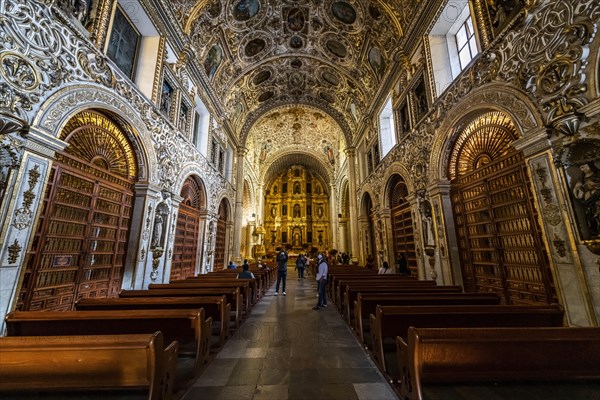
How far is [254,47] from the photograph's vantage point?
11508 mm

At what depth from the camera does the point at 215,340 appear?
3719 mm

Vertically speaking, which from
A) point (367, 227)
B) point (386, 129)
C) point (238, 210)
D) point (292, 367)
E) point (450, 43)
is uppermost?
point (450, 43)

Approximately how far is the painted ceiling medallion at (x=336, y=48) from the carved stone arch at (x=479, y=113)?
733cm

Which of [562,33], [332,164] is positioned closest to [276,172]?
[332,164]

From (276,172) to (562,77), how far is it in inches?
1067

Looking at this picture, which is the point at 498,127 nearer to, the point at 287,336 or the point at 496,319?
the point at 496,319

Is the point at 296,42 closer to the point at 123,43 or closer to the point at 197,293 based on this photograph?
the point at 123,43

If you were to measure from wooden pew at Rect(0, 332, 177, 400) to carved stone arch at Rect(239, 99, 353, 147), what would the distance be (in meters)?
14.7

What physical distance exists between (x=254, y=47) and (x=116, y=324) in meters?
12.4

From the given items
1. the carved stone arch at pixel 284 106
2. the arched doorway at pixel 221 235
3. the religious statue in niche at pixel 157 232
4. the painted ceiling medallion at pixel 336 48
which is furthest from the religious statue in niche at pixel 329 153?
the religious statue in niche at pixel 157 232

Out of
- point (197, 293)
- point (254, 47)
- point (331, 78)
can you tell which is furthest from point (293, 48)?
point (197, 293)

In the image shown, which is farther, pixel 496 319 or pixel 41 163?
pixel 41 163

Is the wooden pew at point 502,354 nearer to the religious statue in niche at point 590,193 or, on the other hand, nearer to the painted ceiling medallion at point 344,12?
the religious statue in niche at point 590,193

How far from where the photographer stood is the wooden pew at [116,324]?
93.2 inches
